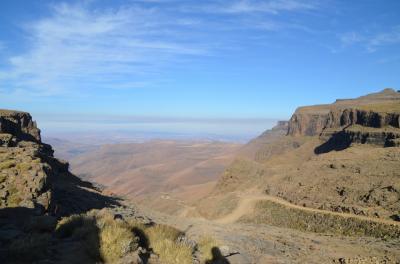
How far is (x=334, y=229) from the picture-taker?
33250 mm

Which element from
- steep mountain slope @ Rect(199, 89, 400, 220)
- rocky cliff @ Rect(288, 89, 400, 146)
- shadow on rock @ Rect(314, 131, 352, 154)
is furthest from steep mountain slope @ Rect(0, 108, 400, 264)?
shadow on rock @ Rect(314, 131, 352, 154)

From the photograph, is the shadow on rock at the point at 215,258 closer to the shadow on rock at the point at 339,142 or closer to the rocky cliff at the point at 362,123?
the rocky cliff at the point at 362,123

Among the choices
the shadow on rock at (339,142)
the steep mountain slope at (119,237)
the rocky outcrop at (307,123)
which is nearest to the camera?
the steep mountain slope at (119,237)

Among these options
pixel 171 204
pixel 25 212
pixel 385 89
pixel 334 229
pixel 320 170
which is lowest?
pixel 171 204

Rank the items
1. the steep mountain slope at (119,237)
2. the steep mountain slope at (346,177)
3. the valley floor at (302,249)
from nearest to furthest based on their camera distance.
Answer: the steep mountain slope at (119,237) → the valley floor at (302,249) → the steep mountain slope at (346,177)

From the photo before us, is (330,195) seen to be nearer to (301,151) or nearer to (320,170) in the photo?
(320,170)

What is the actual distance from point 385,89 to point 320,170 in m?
101

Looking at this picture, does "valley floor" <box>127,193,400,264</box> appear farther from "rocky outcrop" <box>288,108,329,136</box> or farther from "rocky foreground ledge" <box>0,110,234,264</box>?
"rocky outcrop" <box>288,108,329,136</box>

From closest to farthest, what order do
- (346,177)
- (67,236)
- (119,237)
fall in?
(119,237) < (67,236) < (346,177)

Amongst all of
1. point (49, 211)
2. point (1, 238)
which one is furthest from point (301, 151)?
point (1, 238)

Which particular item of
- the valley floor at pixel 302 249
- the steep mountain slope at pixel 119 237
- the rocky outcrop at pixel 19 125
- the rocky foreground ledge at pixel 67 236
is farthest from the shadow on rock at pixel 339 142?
the rocky foreground ledge at pixel 67 236

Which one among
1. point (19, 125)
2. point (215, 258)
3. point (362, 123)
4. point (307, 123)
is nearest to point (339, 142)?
point (362, 123)

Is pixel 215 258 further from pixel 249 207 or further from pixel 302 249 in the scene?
pixel 249 207

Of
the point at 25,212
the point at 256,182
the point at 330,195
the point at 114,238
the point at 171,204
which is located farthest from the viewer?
the point at 171,204
